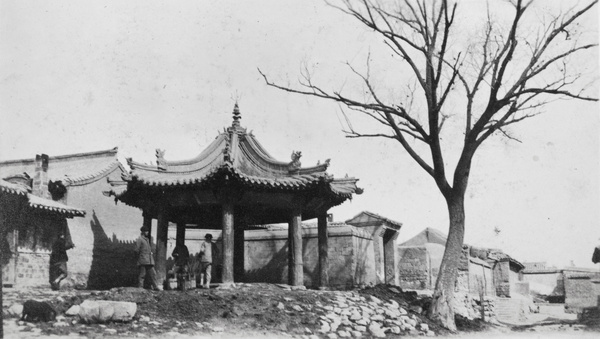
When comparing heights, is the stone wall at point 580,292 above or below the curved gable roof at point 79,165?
below

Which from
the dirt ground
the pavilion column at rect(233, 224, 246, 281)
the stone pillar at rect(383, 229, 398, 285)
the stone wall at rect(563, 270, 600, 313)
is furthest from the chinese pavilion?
the stone wall at rect(563, 270, 600, 313)

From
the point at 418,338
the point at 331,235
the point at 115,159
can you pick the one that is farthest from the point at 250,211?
the point at 115,159

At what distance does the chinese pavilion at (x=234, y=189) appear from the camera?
13.4 meters

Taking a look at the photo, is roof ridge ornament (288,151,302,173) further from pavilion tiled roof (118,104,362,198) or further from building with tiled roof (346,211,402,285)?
building with tiled roof (346,211,402,285)

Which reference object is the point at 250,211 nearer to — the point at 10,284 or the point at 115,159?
the point at 10,284

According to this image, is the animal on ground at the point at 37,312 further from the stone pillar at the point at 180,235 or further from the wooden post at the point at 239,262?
the wooden post at the point at 239,262

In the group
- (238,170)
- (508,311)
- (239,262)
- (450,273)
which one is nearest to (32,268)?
(239,262)

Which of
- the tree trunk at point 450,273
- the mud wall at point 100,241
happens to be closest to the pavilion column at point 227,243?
the tree trunk at point 450,273

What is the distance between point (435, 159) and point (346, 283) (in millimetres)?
5539

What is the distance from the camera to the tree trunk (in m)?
13.3

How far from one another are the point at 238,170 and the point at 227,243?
195cm

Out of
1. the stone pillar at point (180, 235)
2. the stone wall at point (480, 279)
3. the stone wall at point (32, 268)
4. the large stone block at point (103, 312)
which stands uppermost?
the stone pillar at point (180, 235)

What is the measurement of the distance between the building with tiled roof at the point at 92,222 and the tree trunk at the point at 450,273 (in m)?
13.1

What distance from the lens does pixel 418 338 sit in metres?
11.6
